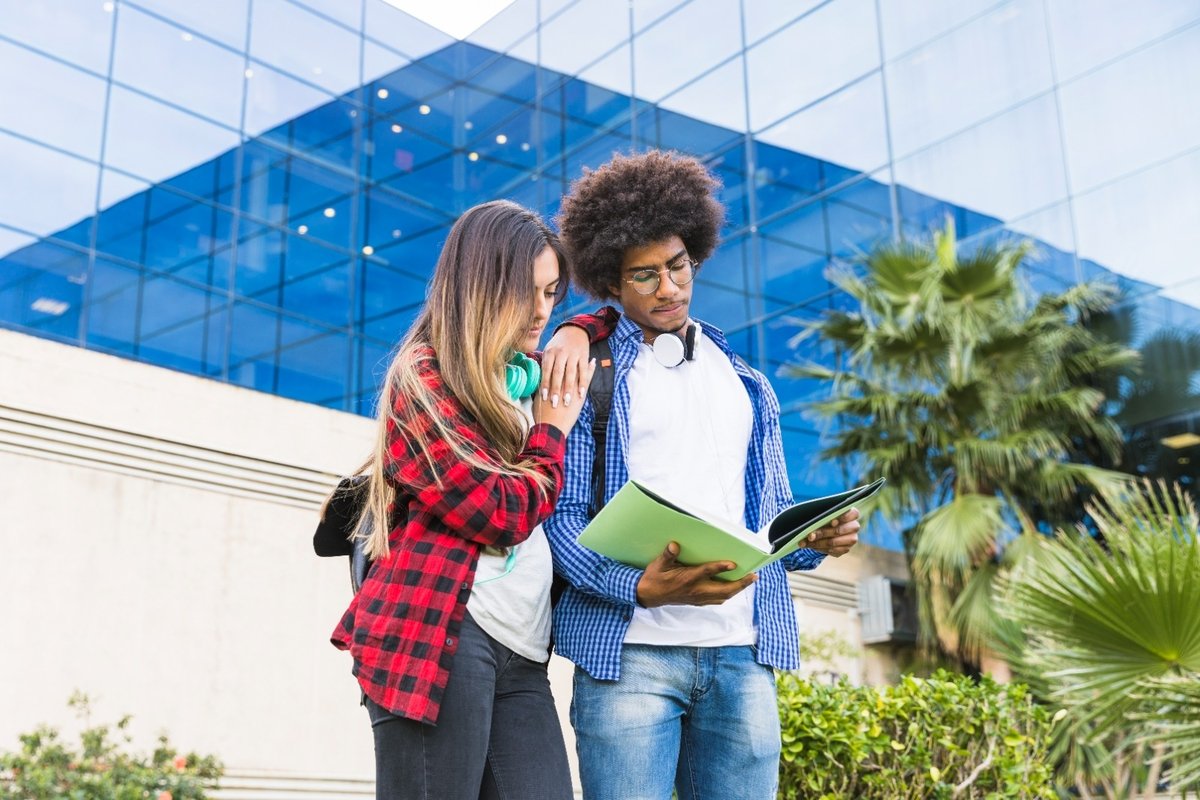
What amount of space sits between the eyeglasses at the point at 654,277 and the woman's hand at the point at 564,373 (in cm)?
22

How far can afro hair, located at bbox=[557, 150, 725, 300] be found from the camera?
259 cm

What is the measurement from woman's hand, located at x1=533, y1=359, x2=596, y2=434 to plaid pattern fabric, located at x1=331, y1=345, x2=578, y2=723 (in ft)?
0.34

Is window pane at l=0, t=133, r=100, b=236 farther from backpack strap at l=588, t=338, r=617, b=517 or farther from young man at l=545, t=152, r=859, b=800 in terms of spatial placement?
backpack strap at l=588, t=338, r=617, b=517

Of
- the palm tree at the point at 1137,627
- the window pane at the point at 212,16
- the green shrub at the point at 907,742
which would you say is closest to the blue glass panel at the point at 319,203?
the window pane at the point at 212,16

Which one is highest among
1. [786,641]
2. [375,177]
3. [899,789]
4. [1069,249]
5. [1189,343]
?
[375,177]

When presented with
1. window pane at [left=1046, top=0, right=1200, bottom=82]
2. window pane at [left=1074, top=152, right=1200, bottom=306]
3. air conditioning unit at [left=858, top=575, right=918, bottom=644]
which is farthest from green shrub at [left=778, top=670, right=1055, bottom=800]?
window pane at [left=1046, top=0, right=1200, bottom=82]

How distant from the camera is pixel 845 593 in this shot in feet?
38.1

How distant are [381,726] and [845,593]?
33.1 feet

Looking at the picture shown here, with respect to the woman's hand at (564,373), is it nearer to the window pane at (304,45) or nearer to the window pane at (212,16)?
the window pane at (212,16)

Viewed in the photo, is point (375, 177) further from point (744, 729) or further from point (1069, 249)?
point (744, 729)

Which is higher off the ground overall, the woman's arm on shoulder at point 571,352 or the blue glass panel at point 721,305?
the blue glass panel at point 721,305

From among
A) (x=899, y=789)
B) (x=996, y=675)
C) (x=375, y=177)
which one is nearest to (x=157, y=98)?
(x=375, y=177)

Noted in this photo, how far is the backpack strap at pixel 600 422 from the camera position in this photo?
2.41m

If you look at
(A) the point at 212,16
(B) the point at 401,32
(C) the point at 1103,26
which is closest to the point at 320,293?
(A) the point at 212,16
